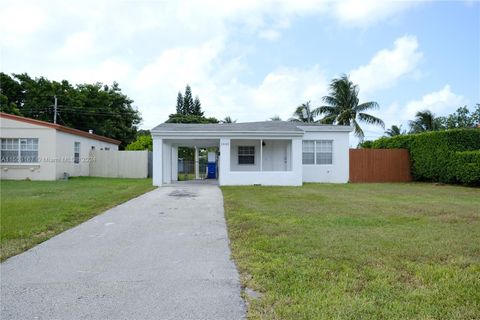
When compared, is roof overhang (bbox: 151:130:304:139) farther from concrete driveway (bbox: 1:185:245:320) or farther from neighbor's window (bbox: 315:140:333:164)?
concrete driveway (bbox: 1:185:245:320)

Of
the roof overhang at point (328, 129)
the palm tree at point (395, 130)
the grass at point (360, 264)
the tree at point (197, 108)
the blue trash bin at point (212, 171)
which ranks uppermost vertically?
the tree at point (197, 108)

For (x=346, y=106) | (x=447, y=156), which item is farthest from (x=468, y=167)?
(x=346, y=106)

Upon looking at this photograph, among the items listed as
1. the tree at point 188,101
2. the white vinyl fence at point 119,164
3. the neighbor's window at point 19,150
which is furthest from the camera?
the tree at point 188,101

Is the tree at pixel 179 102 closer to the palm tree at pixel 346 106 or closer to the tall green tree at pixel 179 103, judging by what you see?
the tall green tree at pixel 179 103

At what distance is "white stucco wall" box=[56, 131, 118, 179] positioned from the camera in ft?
73.0

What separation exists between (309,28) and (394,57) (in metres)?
5.09

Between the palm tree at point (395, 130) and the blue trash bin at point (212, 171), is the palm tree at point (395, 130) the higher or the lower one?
the higher one

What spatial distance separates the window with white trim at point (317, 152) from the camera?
2139cm

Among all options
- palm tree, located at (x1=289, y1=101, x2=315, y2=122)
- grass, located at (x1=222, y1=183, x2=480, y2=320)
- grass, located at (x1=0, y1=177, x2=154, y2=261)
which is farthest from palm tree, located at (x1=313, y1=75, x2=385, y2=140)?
grass, located at (x1=222, y1=183, x2=480, y2=320)

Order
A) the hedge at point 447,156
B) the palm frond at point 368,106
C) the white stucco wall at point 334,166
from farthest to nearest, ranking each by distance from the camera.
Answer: the palm frond at point 368,106 < the white stucco wall at point 334,166 < the hedge at point 447,156

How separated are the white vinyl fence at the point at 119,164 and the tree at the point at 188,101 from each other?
2873 cm

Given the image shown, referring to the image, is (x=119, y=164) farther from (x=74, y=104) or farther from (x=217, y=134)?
(x=74, y=104)

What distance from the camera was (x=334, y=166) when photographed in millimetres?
21406

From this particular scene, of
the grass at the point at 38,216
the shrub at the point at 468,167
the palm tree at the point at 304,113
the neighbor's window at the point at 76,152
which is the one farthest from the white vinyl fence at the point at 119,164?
the palm tree at the point at 304,113
